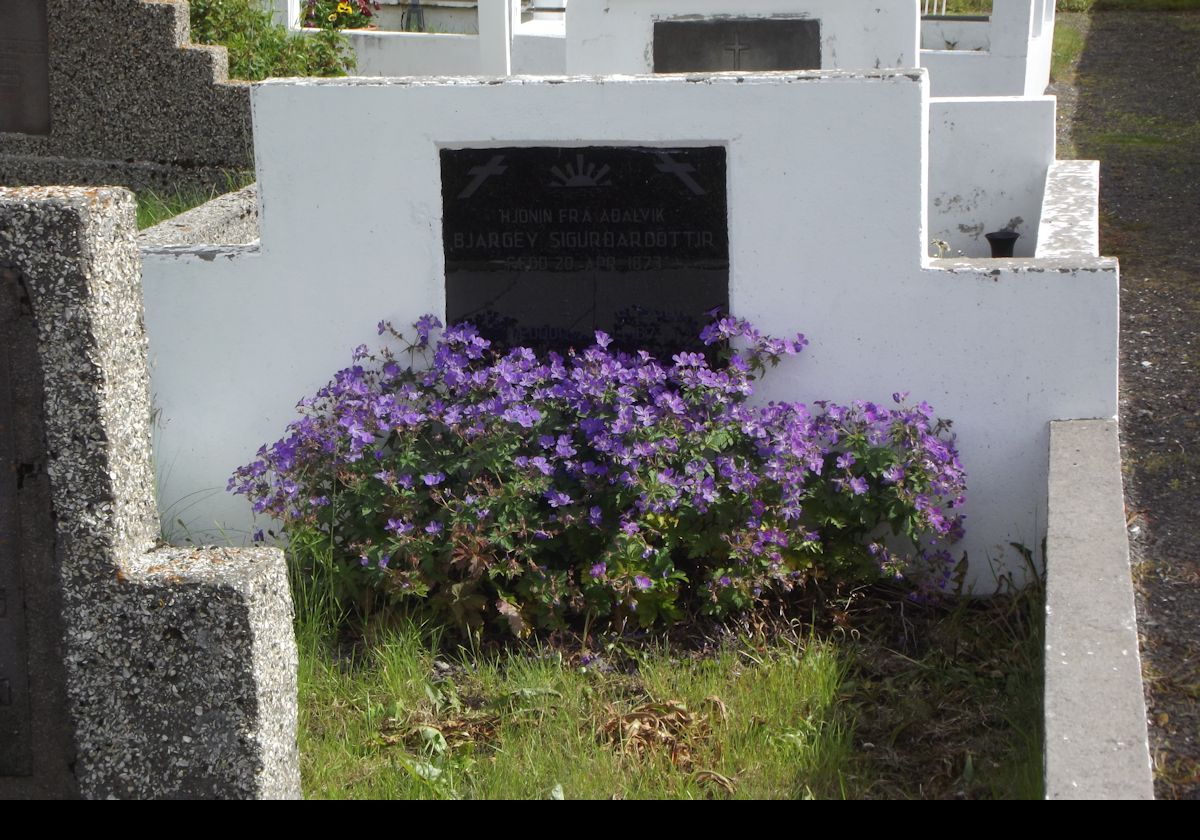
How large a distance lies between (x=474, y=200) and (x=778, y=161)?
0.87 meters

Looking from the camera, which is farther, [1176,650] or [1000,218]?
[1000,218]

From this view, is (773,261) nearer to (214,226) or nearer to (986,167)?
(214,226)

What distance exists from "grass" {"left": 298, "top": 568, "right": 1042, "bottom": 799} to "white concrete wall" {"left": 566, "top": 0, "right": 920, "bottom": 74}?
3.31 meters

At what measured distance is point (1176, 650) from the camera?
10.3 feet

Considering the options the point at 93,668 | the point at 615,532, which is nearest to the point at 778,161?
the point at 615,532

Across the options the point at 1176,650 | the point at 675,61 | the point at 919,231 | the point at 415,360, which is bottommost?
the point at 1176,650

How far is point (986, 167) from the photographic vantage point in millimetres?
6008

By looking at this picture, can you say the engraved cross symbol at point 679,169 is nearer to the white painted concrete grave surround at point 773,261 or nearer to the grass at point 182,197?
the white painted concrete grave surround at point 773,261

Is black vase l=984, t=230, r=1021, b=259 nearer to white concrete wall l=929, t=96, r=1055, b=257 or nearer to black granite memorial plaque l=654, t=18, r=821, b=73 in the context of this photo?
white concrete wall l=929, t=96, r=1055, b=257

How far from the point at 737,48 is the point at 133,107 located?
3113 mm
